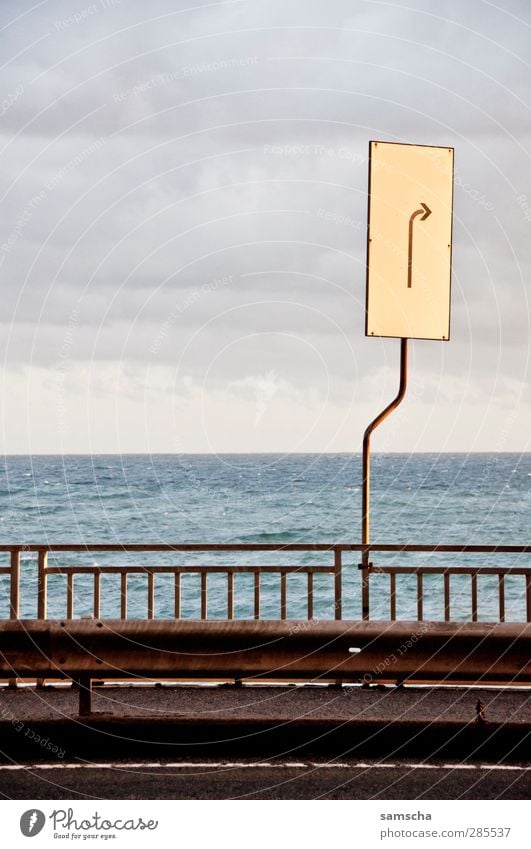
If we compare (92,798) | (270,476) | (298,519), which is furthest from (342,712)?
(270,476)

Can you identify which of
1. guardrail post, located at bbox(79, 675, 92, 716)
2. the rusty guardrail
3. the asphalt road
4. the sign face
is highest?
the sign face

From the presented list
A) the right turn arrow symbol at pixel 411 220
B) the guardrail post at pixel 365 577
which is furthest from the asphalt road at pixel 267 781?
the right turn arrow symbol at pixel 411 220

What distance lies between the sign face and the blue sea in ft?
11.3

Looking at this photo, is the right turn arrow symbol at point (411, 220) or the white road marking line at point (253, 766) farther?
the right turn arrow symbol at point (411, 220)

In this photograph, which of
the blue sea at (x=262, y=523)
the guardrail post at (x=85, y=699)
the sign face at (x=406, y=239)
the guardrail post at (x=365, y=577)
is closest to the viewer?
the guardrail post at (x=85, y=699)

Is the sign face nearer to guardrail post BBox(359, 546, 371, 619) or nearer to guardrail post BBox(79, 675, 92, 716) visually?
guardrail post BBox(359, 546, 371, 619)

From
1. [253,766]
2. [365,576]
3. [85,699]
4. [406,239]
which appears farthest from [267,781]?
[406,239]

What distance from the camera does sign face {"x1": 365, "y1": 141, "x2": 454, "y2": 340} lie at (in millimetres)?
7148

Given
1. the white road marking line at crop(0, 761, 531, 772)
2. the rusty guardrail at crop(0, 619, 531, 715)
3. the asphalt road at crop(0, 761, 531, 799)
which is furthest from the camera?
the white road marking line at crop(0, 761, 531, 772)

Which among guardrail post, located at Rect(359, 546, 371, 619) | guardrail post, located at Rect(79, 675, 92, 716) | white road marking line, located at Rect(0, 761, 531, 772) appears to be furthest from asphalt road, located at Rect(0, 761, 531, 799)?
guardrail post, located at Rect(359, 546, 371, 619)

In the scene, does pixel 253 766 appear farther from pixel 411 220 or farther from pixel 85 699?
pixel 411 220

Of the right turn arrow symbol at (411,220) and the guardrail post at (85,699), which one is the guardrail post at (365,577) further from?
the guardrail post at (85,699)

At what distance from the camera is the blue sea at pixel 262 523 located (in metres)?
37.3

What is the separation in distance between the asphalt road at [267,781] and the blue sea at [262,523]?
4334 millimetres
